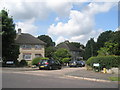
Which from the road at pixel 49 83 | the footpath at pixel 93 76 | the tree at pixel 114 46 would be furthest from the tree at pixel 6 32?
the road at pixel 49 83

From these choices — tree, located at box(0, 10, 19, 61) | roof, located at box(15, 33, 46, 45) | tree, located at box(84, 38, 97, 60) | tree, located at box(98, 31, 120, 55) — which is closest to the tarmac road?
tree, located at box(98, 31, 120, 55)

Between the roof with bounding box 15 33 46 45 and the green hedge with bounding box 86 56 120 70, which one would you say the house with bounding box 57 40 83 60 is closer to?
the roof with bounding box 15 33 46 45

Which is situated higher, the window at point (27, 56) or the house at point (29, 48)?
the house at point (29, 48)

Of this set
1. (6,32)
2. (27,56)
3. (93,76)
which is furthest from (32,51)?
(93,76)

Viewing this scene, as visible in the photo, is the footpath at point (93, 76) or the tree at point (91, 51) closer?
the footpath at point (93, 76)

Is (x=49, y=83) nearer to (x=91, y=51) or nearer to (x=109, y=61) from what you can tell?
(x=109, y=61)

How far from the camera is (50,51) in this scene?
6706cm

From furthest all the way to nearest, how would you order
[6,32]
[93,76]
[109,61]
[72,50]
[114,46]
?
[72,50]
[6,32]
[114,46]
[109,61]
[93,76]

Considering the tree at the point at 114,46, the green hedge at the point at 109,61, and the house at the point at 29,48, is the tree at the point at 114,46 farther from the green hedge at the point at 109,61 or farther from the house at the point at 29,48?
the house at the point at 29,48

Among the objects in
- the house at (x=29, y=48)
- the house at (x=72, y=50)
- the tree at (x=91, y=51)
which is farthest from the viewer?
the tree at (x=91, y=51)

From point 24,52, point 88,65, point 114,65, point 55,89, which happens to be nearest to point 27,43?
point 24,52

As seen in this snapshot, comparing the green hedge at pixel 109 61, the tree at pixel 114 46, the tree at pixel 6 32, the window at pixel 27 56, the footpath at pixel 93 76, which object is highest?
the tree at pixel 6 32

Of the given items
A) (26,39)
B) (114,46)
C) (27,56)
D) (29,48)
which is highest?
(26,39)

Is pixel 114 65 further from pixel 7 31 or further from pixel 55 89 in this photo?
pixel 7 31
